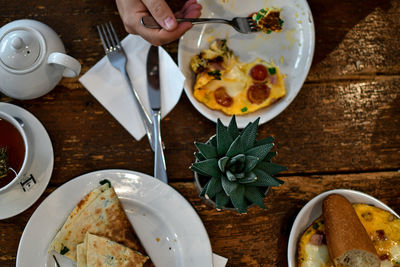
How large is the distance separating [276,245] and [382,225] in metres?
0.39

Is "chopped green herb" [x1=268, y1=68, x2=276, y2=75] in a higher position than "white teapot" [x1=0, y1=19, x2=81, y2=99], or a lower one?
lower

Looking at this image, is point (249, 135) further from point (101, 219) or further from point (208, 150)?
point (101, 219)

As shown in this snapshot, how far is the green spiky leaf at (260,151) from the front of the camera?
1040 millimetres

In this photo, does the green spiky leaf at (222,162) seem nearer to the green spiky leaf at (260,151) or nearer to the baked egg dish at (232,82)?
the green spiky leaf at (260,151)

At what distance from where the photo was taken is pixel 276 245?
144 cm

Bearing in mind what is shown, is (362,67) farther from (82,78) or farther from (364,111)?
(82,78)

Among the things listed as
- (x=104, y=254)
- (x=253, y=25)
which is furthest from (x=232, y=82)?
(x=104, y=254)

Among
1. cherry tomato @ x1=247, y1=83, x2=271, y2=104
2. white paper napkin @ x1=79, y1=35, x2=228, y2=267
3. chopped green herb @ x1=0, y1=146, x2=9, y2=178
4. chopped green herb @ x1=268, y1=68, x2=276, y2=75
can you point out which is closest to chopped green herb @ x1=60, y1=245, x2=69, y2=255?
chopped green herb @ x1=0, y1=146, x2=9, y2=178

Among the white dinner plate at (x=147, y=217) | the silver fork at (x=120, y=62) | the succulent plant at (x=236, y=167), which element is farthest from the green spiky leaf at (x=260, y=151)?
the silver fork at (x=120, y=62)

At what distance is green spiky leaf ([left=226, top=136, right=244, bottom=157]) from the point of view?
1033mm

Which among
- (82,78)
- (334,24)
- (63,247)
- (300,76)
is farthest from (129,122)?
(334,24)

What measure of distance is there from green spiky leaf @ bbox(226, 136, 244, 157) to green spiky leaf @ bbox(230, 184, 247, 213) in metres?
0.10

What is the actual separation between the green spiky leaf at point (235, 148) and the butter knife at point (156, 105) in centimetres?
42

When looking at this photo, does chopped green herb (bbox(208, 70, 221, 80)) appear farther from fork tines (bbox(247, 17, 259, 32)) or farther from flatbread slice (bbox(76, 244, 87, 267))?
flatbread slice (bbox(76, 244, 87, 267))
